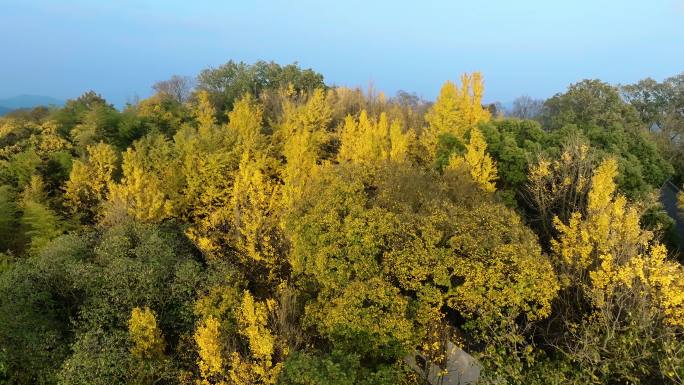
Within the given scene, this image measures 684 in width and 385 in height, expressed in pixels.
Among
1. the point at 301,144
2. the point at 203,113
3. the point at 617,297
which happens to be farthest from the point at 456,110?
the point at 203,113

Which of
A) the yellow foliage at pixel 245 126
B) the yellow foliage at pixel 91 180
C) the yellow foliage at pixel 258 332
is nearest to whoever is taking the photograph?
the yellow foliage at pixel 258 332

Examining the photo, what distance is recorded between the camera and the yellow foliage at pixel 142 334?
11.1 m

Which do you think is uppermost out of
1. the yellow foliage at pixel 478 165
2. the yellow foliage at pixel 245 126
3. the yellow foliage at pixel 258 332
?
the yellow foliage at pixel 245 126

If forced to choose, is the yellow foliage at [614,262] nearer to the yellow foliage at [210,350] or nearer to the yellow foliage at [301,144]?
the yellow foliage at [301,144]

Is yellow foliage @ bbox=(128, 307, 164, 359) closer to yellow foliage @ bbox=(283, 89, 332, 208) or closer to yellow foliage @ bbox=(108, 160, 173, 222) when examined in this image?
yellow foliage @ bbox=(283, 89, 332, 208)

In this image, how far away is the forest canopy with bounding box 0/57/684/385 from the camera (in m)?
9.62

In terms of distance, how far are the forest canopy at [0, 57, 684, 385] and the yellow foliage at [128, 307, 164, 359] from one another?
0.06m

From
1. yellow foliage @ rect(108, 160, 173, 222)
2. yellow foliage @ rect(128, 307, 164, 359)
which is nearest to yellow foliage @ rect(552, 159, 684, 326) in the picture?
yellow foliage @ rect(128, 307, 164, 359)

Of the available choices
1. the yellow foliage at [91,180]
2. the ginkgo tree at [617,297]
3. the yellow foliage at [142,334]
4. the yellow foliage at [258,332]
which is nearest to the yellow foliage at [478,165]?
the ginkgo tree at [617,297]

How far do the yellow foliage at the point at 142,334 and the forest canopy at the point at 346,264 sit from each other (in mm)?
55

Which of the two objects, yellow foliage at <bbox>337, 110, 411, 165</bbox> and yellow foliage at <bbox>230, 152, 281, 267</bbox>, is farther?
yellow foliage at <bbox>337, 110, 411, 165</bbox>

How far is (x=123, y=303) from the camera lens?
12.4 m

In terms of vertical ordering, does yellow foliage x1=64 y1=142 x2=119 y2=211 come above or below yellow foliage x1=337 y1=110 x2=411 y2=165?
below

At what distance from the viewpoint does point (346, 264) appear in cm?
1091
